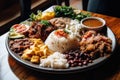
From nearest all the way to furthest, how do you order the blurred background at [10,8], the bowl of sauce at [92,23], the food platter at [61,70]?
the food platter at [61,70], the bowl of sauce at [92,23], the blurred background at [10,8]

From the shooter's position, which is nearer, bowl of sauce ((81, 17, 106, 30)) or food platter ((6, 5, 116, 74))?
food platter ((6, 5, 116, 74))

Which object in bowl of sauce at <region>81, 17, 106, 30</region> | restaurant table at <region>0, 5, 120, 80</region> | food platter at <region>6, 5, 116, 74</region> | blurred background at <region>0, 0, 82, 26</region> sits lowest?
blurred background at <region>0, 0, 82, 26</region>

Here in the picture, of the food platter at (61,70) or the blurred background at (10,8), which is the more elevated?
Answer: the food platter at (61,70)

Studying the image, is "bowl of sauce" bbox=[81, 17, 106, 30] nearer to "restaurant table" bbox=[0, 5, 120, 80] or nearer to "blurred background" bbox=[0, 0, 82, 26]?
"restaurant table" bbox=[0, 5, 120, 80]

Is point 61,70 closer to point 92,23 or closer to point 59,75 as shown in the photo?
point 59,75

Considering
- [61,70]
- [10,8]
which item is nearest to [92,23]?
[61,70]

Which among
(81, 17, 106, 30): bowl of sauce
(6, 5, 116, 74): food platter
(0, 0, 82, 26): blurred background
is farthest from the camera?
(0, 0, 82, 26): blurred background

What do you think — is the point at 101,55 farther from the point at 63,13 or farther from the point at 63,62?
the point at 63,13

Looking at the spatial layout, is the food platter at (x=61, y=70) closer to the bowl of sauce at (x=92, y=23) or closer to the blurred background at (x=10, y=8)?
the bowl of sauce at (x=92, y=23)

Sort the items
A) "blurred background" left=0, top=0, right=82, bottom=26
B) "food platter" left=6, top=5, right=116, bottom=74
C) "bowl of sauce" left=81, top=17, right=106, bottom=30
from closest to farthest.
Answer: "food platter" left=6, top=5, right=116, bottom=74 < "bowl of sauce" left=81, top=17, right=106, bottom=30 < "blurred background" left=0, top=0, right=82, bottom=26

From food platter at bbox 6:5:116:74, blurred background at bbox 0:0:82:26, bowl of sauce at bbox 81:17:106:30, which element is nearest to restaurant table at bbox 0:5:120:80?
food platter at bbox 6:5:116:74

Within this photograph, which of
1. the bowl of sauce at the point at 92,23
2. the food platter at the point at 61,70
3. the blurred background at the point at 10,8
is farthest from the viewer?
the blurred background at the point at 10,8

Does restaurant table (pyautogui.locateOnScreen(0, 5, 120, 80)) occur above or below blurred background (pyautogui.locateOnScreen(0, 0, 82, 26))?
above

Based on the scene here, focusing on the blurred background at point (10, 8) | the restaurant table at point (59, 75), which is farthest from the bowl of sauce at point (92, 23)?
the blurred background at point (10, 8)
